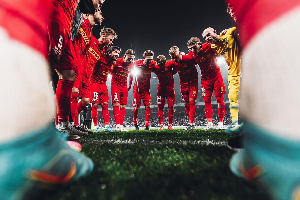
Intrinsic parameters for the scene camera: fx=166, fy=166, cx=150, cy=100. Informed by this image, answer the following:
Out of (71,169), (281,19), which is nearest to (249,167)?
(281,19)

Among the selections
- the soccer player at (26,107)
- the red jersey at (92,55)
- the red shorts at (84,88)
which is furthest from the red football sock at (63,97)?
the red shorts at (84,88)

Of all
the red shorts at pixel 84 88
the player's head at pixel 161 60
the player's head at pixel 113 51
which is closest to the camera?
the red shorts at pixel 84 88

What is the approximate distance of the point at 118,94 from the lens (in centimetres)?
307

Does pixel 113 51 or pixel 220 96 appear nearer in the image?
pixel 220 96

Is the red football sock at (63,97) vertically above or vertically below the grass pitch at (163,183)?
above

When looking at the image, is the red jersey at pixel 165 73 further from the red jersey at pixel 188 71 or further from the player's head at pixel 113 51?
the player's head at pixel 113 51

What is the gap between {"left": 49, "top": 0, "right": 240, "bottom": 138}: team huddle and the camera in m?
1.67

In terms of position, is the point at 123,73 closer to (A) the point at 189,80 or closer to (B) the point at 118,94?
(B) the point at 118,94

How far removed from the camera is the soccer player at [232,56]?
2.03 m

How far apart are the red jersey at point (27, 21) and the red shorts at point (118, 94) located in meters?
2.61

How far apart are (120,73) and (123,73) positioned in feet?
0.18

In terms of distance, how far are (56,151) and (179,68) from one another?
293 centimetres

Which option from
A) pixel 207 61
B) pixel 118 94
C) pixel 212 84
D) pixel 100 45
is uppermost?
pixel 100 45

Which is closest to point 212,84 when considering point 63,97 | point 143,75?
point 143,75
